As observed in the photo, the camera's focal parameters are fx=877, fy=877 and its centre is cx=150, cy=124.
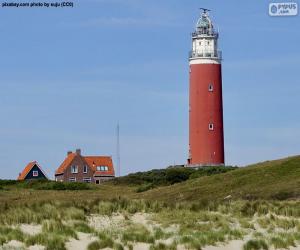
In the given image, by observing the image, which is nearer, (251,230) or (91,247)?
(91,247)

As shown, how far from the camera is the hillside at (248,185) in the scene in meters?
39.5

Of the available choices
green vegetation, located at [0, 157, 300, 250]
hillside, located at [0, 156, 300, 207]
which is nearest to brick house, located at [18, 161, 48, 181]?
hillside, located at [0, 156, 300, 207]

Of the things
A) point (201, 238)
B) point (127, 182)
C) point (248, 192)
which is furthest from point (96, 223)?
point (127, 182)

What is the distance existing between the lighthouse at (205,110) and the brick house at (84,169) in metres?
17.3

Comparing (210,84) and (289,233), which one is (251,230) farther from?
(210,84)

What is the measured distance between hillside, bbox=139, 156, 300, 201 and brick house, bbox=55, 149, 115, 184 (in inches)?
1902

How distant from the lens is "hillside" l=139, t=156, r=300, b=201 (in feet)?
129

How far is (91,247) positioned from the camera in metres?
23.0

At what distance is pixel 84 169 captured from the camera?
318 feet

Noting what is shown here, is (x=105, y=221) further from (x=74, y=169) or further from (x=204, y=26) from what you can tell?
(x=74, y=169)

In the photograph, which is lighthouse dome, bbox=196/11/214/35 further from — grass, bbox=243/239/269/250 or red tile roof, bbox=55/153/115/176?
grass, bbox=243/239/269/250

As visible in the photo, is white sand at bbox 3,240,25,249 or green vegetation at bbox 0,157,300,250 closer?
white sand at bbox 3,240,25,249

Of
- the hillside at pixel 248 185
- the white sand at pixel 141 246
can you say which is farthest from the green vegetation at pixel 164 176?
the white sand at pixel 141 246

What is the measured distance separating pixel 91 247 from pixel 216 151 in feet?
198
